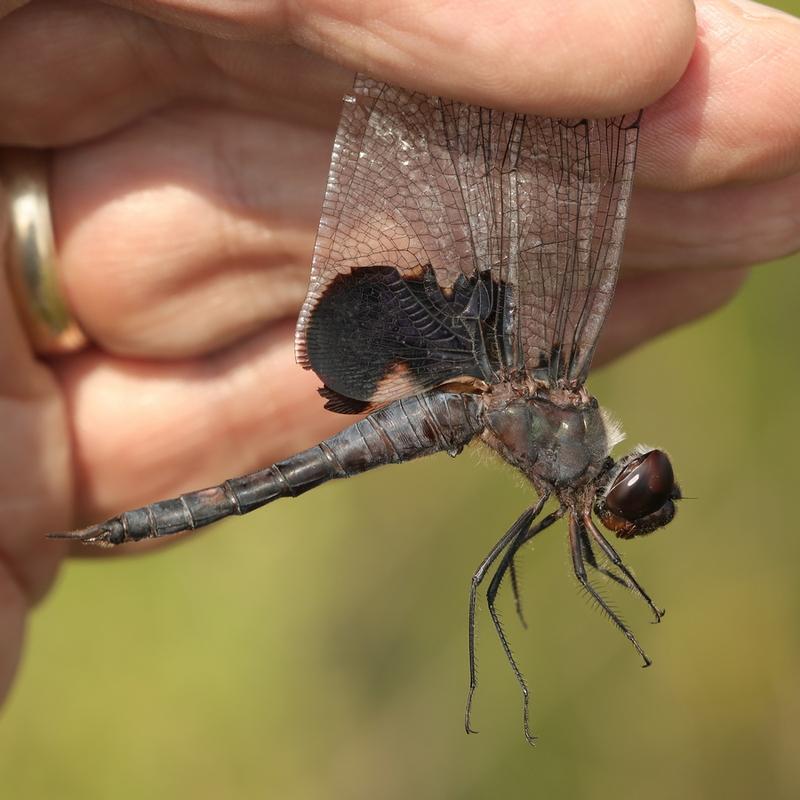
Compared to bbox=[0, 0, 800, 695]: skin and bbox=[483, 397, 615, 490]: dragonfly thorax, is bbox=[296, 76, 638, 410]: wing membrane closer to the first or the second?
bbox=[483, 397, 615, 490]: dragonfly thorax

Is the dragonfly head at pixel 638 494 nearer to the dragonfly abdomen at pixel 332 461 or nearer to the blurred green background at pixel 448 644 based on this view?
the dragonfly abdomen at pixel 332 461

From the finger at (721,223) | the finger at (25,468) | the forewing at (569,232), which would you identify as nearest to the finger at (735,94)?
the forewing at (569,232)

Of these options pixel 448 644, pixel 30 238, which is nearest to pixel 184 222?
pixel 30 238

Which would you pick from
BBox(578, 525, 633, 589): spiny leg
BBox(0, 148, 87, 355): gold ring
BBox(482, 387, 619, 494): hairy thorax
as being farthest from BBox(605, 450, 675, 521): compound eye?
BBox(0, 148, 87, 355): gold ring

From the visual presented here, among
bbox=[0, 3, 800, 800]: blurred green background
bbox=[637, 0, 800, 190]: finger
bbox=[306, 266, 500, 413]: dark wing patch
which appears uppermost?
bbox=[637, 0, 800, 190]: finger

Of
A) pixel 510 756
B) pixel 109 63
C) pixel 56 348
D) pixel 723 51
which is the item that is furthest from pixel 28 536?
pixel 723 51
